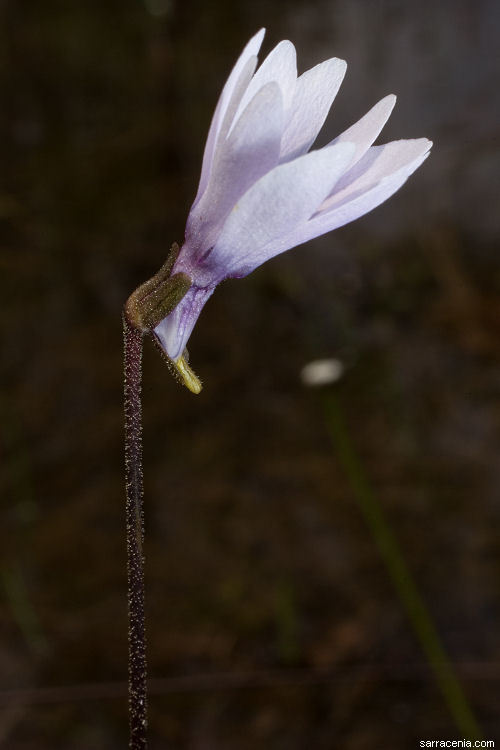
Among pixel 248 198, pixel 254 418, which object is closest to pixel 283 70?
pixel 248 198

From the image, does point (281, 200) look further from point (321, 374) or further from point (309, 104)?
point (321, 374)

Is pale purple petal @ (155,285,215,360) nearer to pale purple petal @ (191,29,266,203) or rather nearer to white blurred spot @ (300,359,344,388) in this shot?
pale purple petal @ (191,29,266,203)

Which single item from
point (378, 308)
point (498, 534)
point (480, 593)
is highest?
point (378, 308)

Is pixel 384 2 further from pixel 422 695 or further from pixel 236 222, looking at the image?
pixel 236 222

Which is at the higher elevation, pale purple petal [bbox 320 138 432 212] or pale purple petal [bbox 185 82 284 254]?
pale purple petal [bbox 320 138 432 212]

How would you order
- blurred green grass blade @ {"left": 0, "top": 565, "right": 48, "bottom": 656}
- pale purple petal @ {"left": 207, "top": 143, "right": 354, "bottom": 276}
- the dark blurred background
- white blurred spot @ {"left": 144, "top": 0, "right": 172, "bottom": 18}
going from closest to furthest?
1. pale purple petal @ {"left": 207, "top": 143, "right": 354, "bottom": 276}
2. the dark blurred background
3. blurred green grass blade @ {"left": 0, "top": 565, "right": 48, "bottom": 656}
4. white blurred spot @ {"left": 144, "top": 0, "right": 172, "bottom": 18}

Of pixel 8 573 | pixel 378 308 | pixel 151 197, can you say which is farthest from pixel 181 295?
pixel 151 197

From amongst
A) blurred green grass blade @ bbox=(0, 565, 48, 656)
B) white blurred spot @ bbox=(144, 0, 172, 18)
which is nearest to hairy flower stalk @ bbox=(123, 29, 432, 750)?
blurred green grass blade @ bbox=(0, 565, 48, 656)
